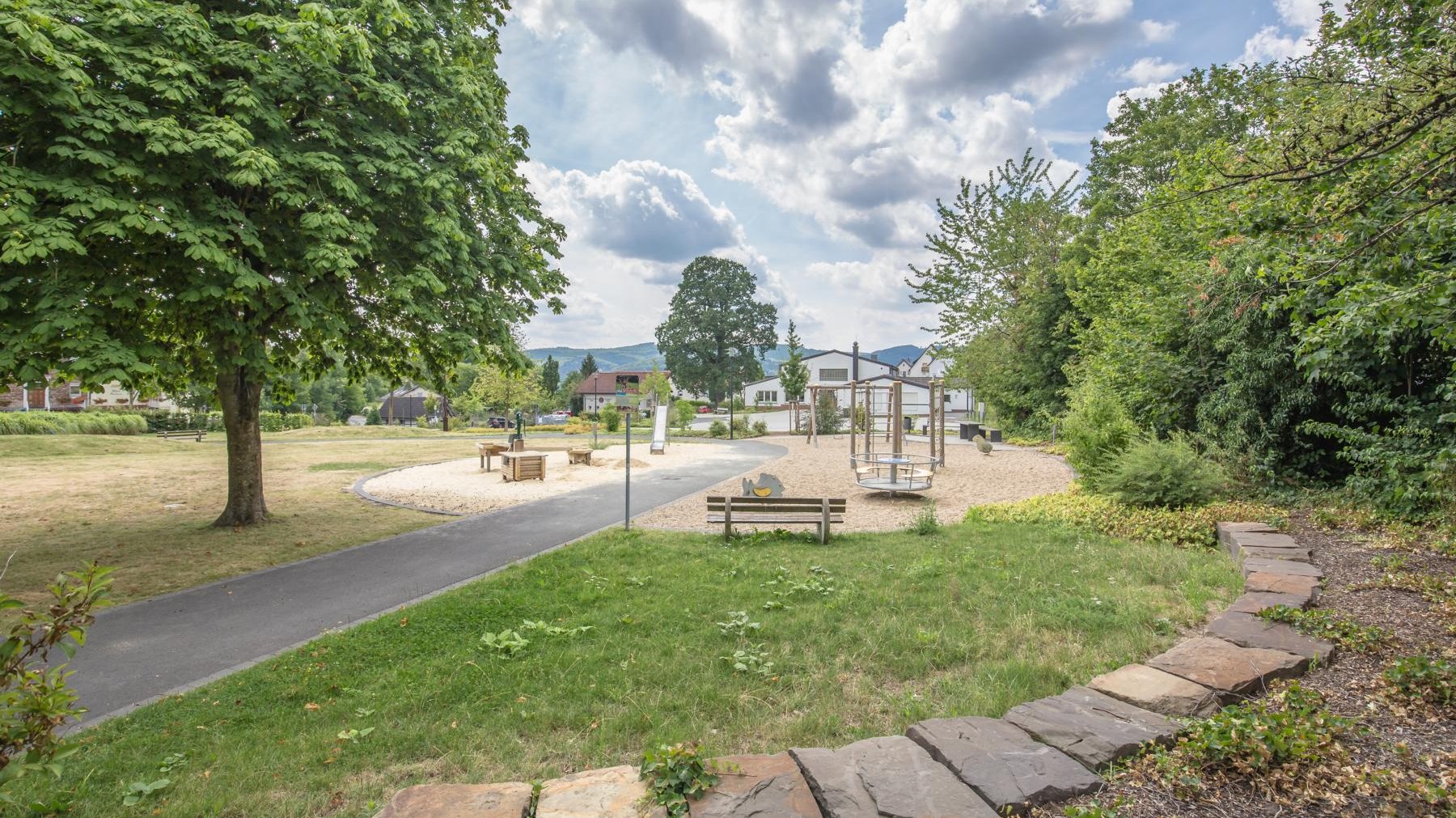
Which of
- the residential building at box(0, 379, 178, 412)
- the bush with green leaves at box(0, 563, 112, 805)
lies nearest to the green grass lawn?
the bush with green leaves at box(0, 563, 112, 805)

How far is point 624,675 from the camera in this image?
4141 mm

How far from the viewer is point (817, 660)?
436 cm

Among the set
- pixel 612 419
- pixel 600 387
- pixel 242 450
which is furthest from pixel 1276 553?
pixel 600 387

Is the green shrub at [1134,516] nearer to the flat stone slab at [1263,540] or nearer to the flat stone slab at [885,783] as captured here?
the flat stone slab at [1263,540]

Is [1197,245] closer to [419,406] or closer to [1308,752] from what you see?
[1308,752]

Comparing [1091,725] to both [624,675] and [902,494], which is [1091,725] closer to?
[624,675]

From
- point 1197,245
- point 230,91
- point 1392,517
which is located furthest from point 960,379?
point 230,91

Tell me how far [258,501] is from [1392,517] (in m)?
15.3

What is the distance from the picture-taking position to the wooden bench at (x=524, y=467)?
1579 cm

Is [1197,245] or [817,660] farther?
[1197,245]

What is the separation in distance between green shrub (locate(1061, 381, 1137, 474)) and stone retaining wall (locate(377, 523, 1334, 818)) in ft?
25.7

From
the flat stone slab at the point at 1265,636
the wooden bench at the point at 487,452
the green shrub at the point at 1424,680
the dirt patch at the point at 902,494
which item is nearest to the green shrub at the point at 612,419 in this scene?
the dirt patch at the point at 902,494

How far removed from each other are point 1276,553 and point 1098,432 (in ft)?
19.0

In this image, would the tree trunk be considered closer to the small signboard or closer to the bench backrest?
the bench backrest
